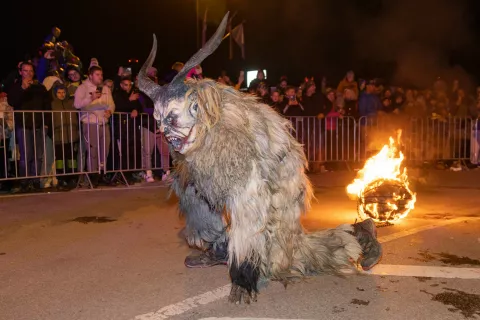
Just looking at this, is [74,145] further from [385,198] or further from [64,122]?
[385,198]

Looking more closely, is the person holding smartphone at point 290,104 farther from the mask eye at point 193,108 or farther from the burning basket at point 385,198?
the mask eye at point 193,108

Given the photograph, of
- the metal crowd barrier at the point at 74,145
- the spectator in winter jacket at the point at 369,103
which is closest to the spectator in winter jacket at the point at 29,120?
the metal crowd barrier at the point at 74,145

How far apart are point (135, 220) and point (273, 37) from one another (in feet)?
46.7

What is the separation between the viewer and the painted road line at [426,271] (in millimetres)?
4379

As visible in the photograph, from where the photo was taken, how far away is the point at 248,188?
3.66 m

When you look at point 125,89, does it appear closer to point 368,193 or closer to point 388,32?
point 368,193

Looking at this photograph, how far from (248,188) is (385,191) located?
9.44 feet

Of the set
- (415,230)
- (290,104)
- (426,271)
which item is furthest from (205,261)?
(290,104)

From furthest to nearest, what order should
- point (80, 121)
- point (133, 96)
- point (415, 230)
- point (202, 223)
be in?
point (133, 96)
point (80, 121)
point (415, 230)
point (202, 223)

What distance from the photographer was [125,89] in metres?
10.4

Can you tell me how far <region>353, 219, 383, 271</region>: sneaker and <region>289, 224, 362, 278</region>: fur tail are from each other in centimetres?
6

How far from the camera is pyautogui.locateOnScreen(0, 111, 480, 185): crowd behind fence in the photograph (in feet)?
30.1

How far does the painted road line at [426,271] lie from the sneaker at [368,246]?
0.14 meters

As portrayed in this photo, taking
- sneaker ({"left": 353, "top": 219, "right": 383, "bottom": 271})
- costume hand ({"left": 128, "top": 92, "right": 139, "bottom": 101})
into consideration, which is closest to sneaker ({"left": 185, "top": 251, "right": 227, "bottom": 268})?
sneaker ({"left": 353, "top": 219, "right": 383, "bottom": 271})
